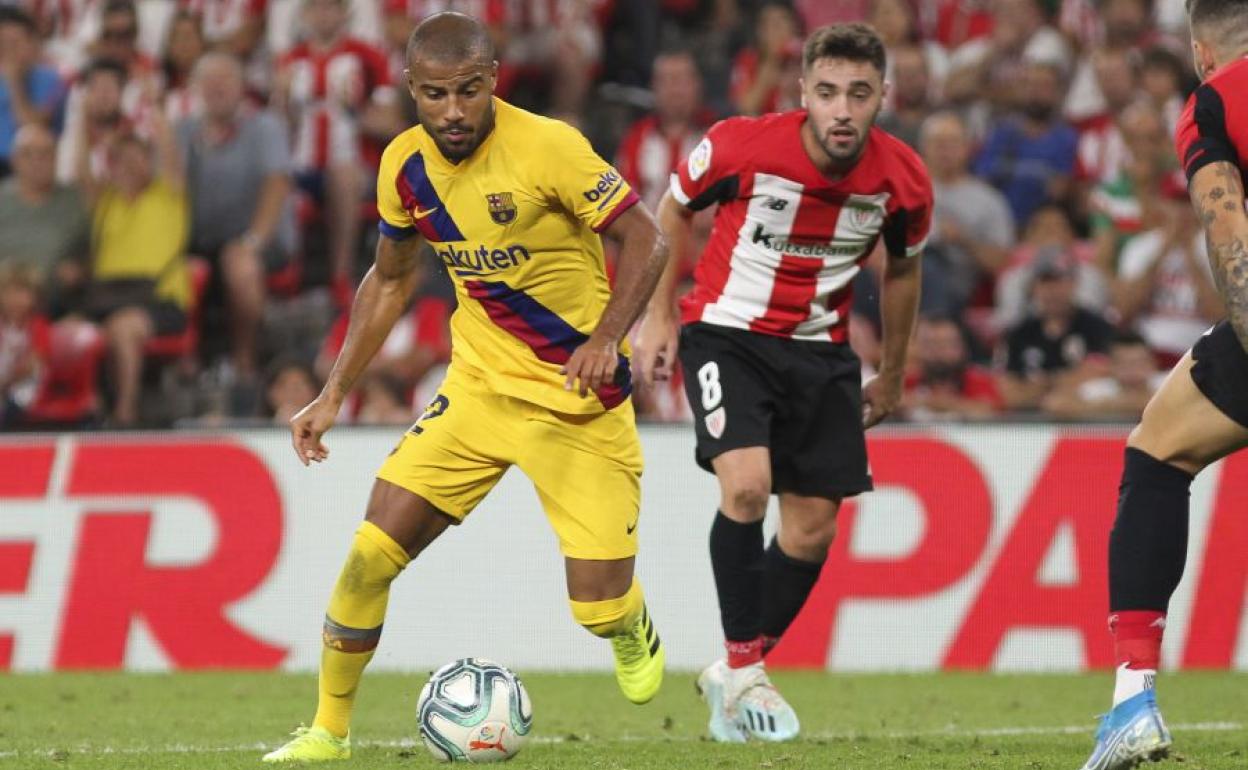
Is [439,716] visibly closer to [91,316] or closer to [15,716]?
[15,716]

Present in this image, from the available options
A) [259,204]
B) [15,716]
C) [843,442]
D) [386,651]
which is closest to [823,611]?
[386,651]

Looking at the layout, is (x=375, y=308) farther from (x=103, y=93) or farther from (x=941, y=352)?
(x=103, y=93)

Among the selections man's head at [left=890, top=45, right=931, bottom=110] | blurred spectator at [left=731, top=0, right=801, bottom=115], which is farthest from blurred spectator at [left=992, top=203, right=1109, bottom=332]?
blurred spectator at [left=731, top=0, right=801, bottom=115]

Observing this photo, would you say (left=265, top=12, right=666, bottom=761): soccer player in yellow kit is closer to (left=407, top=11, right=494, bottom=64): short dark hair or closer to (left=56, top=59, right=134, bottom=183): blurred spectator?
(left=407, top=11, right=494, bottom=64): short dark hair

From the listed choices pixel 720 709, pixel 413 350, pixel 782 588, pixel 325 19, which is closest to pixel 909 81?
pixel 413 350

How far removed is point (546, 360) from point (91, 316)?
6.91 m

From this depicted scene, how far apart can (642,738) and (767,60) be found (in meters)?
7.39

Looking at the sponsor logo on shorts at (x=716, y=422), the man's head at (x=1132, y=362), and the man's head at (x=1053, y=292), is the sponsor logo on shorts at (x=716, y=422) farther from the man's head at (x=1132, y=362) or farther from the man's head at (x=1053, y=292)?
the man's head at (x=1053, y=292)

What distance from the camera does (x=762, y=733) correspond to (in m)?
6.80

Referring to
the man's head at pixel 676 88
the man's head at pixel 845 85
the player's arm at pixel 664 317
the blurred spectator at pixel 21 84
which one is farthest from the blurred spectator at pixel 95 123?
the man's head at pixel 845 85

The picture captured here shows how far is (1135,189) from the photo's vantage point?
12.8m

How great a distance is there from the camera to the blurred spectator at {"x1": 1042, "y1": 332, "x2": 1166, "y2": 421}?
35.4 ft

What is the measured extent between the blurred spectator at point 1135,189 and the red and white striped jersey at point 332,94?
16.3 ft

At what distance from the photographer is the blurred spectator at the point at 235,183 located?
12930 millimetres
